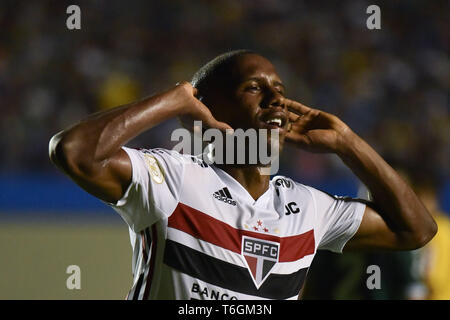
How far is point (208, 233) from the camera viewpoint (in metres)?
2.62

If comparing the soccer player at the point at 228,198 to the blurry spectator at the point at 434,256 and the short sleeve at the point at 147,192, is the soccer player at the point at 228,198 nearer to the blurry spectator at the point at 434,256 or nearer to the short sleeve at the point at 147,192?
the short sleeve at the point at 147,192

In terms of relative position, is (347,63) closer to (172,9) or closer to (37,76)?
(172,9)

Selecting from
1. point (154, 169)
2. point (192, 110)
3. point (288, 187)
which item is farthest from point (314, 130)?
point (154, 169)

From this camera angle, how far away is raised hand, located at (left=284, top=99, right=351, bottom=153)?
9.75 ft

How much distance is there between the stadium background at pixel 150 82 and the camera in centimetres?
637

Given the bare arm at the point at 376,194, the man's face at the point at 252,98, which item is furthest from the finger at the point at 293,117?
the man's face at the point at 252,98

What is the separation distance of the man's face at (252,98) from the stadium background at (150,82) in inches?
144

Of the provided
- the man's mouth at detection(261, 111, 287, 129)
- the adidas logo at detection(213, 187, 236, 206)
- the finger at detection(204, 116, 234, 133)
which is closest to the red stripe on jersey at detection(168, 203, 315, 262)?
the adidas logo at detection(213, 187, 236, 206)

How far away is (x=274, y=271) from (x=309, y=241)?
0.25 m

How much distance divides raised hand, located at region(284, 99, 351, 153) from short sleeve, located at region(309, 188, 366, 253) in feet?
0.74

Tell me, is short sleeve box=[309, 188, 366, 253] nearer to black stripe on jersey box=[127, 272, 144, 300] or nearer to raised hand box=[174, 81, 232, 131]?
raised hand box=[174, 81, 232, 131]
